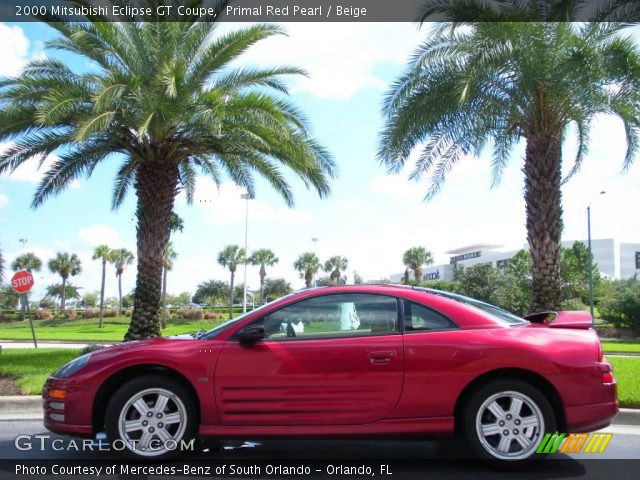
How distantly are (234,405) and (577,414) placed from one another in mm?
2725

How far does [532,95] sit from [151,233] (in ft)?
27.4

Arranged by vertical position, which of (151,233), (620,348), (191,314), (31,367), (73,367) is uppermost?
(151,233)

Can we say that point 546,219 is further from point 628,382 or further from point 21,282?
point 21,282

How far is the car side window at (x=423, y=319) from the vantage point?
4.94 meters

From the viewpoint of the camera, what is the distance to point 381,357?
15.6 ft

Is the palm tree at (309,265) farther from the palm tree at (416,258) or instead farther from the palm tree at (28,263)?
the palm tree at (28,263)

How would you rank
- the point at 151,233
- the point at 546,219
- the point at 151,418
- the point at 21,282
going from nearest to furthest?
the point at 151,418 < the point at 546,219 < the point at 151,233 < the point at 21,282

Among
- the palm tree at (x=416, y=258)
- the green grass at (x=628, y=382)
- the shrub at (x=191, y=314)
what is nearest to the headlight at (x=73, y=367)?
the green grass at (x=628, y=382)

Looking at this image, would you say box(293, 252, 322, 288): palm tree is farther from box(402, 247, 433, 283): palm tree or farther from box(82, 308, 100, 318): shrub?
box(82, 308, 100, 318): shrub

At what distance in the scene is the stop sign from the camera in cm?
1518

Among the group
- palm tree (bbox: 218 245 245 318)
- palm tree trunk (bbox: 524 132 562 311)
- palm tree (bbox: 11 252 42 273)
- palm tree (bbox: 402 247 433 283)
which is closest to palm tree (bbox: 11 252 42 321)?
palm tree (bbox: 11 252 42 273)

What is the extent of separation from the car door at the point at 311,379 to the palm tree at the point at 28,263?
80142mm

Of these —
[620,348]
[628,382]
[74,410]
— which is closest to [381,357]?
[74,410]

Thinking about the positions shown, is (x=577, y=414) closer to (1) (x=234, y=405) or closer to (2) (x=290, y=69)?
(1) (x=234, y=405)
